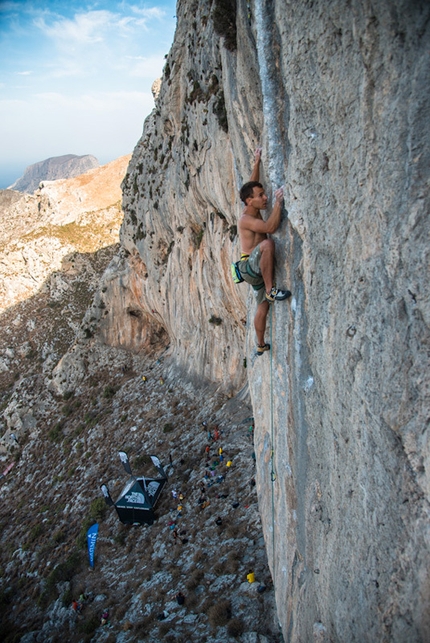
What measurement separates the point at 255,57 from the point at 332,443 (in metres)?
6.36

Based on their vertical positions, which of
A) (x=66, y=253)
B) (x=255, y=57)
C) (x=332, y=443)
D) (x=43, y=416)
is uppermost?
(x=255, y=57)

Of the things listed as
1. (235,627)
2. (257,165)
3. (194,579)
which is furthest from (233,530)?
(257,165)

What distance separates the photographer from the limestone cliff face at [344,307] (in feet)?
12.3

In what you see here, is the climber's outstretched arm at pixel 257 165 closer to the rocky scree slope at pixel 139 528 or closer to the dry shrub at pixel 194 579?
the rocky scree slope at pixel 139 528

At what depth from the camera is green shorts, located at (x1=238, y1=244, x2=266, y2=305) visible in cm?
680

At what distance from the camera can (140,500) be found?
17875 mm

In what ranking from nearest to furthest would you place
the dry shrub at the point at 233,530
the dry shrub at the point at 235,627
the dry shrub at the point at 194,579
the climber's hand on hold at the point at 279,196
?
the climber's hand on hold at the point at 279,196 < the dry shrub at the point at 235,627 < the dry shrub at the point at 194,579 < the dry shrub at the point at 233,530

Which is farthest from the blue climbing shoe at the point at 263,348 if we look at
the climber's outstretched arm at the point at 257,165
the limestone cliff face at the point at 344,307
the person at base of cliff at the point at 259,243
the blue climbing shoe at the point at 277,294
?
the climber's outstretched arm at the point at 257,165

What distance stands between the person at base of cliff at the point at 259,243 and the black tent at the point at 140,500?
45.3ft

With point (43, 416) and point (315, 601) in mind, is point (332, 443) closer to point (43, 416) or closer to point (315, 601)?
point (315, 601)

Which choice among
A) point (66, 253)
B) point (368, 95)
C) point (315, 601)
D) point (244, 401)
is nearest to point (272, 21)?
point (368, 95)

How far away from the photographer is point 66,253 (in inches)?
1964

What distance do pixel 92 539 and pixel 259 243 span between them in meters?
17.8

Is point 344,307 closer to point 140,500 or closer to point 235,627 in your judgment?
point 235,627
